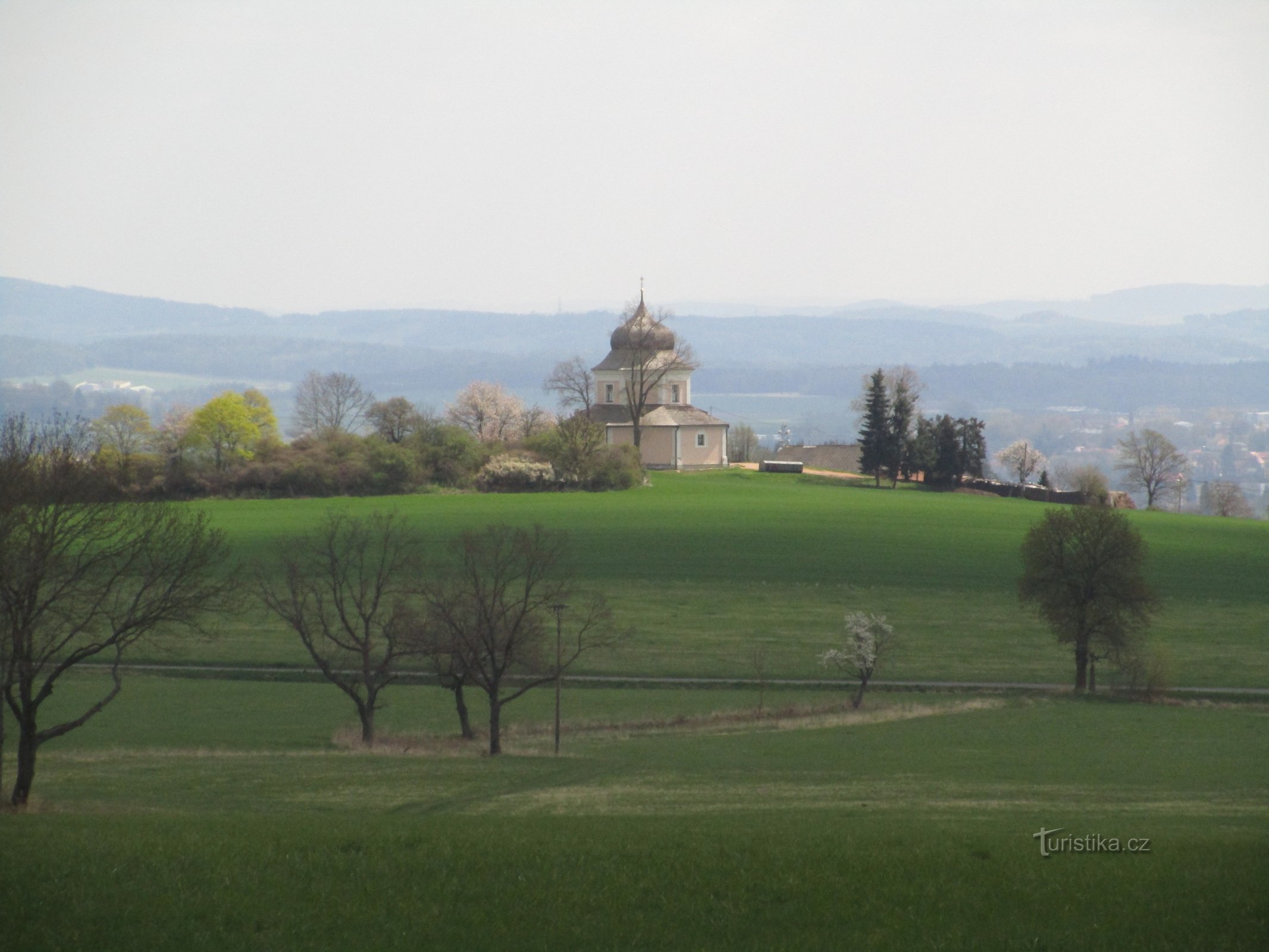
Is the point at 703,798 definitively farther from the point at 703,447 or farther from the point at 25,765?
the point at 703,447

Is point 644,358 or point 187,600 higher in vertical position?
point 644,358

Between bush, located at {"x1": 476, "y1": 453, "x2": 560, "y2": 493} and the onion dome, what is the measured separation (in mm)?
19248

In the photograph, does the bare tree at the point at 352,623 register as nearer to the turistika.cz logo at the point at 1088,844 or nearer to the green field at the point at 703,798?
the green field at the point at 703,798

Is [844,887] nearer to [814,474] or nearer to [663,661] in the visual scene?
[663,661]

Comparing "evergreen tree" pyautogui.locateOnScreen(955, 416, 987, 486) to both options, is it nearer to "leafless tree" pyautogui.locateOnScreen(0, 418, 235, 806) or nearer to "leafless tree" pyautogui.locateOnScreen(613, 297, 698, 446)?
"leafless tree" pyautogui.locateOnScreen(613, 297, 698, 446)

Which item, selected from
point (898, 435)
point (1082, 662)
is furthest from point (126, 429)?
point (1082, 662)

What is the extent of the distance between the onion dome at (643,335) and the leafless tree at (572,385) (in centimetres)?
319

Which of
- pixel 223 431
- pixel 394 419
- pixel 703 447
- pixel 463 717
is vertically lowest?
pixel 463 717

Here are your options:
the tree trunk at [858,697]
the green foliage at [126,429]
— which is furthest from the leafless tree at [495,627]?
the green foliage at [126,429]

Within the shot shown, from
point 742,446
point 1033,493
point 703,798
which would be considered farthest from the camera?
point 742,446

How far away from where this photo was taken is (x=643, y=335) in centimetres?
9062

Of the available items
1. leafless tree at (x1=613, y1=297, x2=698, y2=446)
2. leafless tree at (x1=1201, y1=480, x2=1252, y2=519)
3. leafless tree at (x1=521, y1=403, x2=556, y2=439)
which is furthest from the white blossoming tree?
leafless tree at (x1=1201, y1=480, x2=1252, y2=519)

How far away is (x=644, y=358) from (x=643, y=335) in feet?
7.42

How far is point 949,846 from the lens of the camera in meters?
12.9
